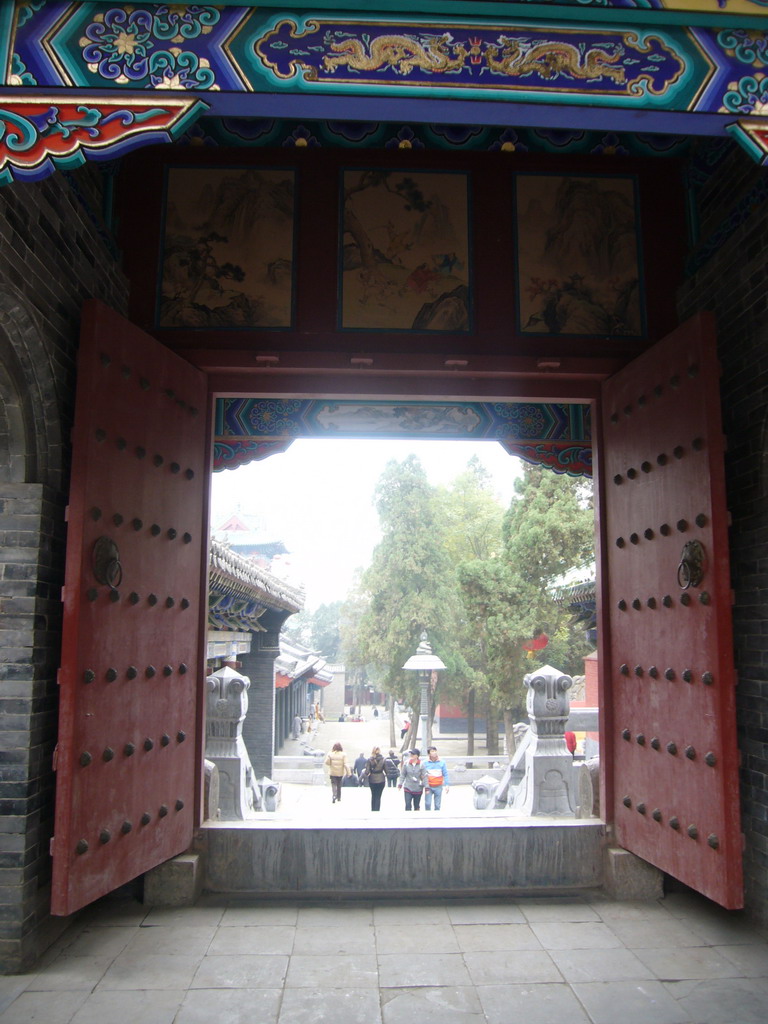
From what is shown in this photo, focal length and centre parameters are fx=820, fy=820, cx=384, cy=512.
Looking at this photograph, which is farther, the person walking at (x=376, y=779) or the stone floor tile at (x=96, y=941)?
the person walking at (x=376, y=779)

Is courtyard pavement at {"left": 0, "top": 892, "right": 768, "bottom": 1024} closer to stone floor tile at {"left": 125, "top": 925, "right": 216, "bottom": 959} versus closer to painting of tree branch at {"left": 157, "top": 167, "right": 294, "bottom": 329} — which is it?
stone floor tile at {"left": 125, "top": 925, "right": 216, "bottom": 959}

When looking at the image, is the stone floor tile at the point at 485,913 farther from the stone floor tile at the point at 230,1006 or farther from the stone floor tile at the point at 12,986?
the stone floor tile at the point at 12,986

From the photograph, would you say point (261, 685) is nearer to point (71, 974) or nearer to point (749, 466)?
point (71, 974)

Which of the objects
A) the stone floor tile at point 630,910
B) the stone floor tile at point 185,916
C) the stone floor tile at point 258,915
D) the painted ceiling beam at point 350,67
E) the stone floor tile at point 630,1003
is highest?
the painted ceiling beam at point 350,67

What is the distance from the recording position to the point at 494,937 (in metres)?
4.04

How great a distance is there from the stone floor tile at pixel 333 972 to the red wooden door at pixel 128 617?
3.07 ft

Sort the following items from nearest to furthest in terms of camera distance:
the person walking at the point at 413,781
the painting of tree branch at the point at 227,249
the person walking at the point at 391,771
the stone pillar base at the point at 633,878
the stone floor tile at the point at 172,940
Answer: the stone floor tile at the point at 172,940
the stone pillar base at the point at 633,878
the painting of tree branch at the point at 227,249
the person walking at the point at 413,781
the person walking at the point at 391,771

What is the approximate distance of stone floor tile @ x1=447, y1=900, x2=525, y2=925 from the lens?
14.0ft

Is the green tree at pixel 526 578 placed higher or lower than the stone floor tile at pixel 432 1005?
higher

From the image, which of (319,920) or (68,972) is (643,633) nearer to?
(319,920)

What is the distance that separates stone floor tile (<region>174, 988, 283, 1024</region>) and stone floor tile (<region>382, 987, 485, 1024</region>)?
0.45 m

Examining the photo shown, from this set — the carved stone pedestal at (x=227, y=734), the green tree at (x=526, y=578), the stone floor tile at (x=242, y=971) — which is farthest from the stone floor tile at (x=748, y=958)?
the green tree at (x=526, y=578)

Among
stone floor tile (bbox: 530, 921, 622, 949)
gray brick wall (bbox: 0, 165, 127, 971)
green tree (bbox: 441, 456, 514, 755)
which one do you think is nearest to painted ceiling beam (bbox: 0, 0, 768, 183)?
gray brick wall (bbox: 0, 165, 127, 971)

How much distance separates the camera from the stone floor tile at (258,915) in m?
4.22
